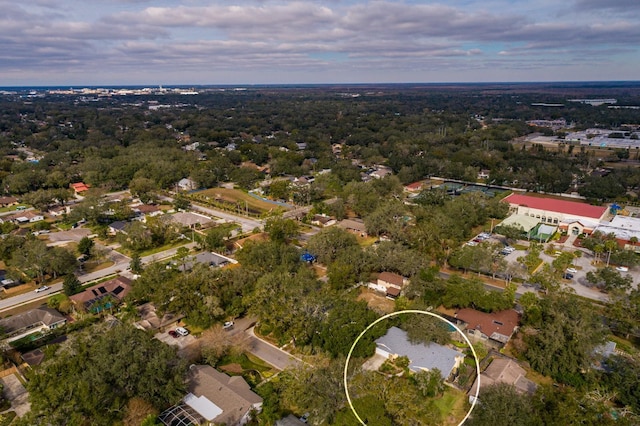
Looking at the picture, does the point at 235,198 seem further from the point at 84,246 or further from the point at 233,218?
the point at 84,246

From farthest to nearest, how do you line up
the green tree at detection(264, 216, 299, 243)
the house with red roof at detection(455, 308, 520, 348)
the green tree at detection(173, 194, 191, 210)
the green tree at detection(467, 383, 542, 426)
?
the green tree at detection(173, 194, 191, 210) → the green tree at detection(264, 216, 299, 243) → the house with red roof at detection(455, 308, 520, 348) → the green tree at detection(467, 383, 542, 426)

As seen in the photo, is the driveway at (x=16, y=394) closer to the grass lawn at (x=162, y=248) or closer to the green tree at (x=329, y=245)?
the grass lawn at (x=162, y=248)

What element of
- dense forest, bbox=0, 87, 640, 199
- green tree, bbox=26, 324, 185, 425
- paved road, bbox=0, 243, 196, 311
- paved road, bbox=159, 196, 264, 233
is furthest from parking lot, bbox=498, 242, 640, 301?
paved road, bbox=0, 243, 196, 311

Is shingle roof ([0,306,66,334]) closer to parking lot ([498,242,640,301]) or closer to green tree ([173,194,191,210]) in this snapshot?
green tree ([173,194,191,210])

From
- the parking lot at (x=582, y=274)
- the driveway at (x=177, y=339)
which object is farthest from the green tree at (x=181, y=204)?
the parking lot at (x=582, y=274)

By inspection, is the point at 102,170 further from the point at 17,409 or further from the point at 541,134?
the point at 541,134
